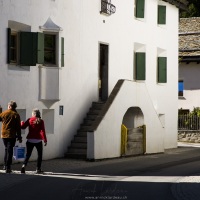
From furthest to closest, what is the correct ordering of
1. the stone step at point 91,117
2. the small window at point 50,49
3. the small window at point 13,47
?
the stone step at point 91,117, the small window at point 50,49, the small window at point 13,47

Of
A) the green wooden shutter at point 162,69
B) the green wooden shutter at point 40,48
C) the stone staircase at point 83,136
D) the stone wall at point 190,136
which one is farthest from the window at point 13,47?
the stone wall at point 190,136

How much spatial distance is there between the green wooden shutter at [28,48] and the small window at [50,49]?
5.17ft

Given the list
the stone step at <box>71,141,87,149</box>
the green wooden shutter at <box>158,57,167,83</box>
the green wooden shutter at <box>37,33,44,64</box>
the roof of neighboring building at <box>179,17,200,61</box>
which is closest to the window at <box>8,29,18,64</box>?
the green wooden shutter at <box>37,33,44,64</box>

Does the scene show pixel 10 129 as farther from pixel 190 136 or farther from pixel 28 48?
pixel 190 136

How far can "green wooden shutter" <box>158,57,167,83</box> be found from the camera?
1458 inches

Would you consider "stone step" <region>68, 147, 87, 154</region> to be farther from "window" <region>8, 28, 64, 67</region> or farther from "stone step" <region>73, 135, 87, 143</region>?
"window" <region>8, 28, 64, 67</region>

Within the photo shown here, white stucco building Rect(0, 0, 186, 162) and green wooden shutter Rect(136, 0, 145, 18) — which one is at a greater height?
green wooden shutter Rect(136, 0, 145, 18)

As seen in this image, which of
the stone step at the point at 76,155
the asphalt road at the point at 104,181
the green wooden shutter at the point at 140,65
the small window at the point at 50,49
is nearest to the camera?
the asphalt road at the point at 104,181

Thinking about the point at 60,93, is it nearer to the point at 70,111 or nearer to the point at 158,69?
the point at 70,111

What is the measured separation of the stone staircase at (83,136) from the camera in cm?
2790

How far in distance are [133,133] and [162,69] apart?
7.95 meters

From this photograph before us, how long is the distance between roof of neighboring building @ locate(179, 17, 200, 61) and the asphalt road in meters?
25.9

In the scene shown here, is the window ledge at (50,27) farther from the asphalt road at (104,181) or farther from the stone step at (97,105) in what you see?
the asphalt road at (104,181)

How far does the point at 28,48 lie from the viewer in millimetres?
25969
